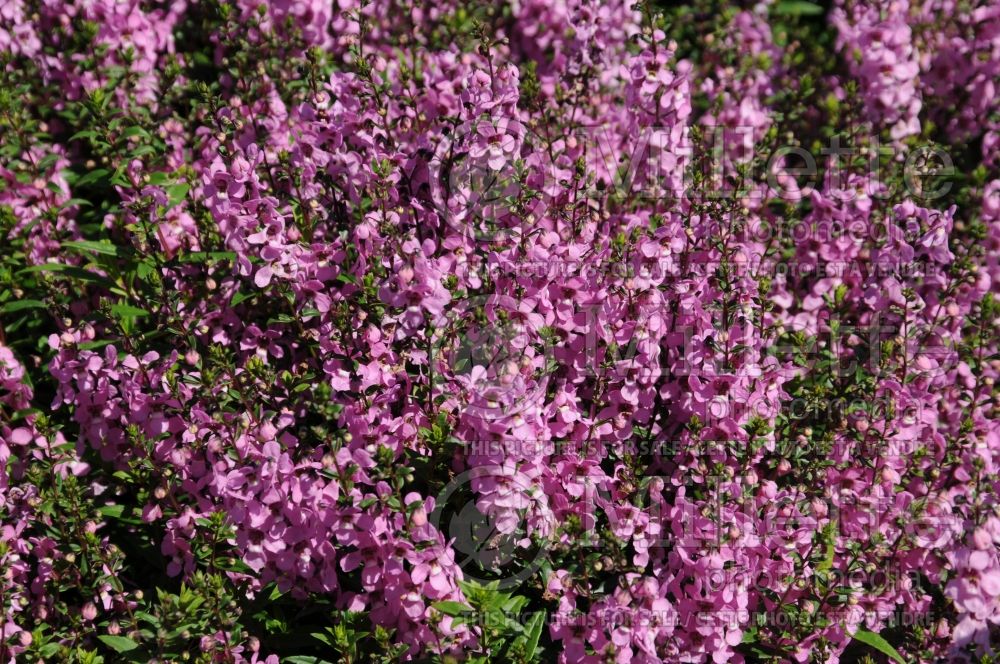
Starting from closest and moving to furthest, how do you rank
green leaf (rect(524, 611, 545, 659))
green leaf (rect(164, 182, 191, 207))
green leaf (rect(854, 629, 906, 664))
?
green leaf (rect(524, 611, 545, 659))
green leaf (rect(854, 629, 906, 664))
green leaf (rect(164, 182, 191, 207))

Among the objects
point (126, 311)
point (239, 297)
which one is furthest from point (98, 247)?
point (239, 297)

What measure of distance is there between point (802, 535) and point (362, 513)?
2175 mm

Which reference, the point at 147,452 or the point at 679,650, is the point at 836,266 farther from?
the point at 147,452

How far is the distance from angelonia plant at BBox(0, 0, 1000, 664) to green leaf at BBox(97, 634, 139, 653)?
0.08 ft

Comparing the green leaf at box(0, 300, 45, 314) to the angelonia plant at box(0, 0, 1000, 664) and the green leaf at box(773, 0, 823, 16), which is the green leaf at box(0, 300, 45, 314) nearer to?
the angelonia plant at box(0, 0, 1000, 664)

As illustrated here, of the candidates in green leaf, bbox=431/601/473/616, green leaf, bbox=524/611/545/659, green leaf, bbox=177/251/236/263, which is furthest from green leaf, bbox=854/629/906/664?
green leaf, bbox=177/251/236/263

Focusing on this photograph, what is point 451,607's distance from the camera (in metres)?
4.29

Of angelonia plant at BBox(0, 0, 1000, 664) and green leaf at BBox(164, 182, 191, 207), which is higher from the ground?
green leaf at BBox(164, 182, 191, 207)

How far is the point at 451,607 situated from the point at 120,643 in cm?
177

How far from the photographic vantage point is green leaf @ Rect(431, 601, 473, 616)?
427 cm

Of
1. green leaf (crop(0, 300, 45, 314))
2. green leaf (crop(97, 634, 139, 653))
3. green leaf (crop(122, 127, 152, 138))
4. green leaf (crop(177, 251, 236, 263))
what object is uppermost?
green leaf (crop(122, 127, 152, 138))

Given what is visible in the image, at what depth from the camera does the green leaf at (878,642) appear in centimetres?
469

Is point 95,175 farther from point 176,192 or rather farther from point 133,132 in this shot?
point 176,192

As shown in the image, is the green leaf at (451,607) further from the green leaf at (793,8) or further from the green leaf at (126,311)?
the green leaf at (793,8)
